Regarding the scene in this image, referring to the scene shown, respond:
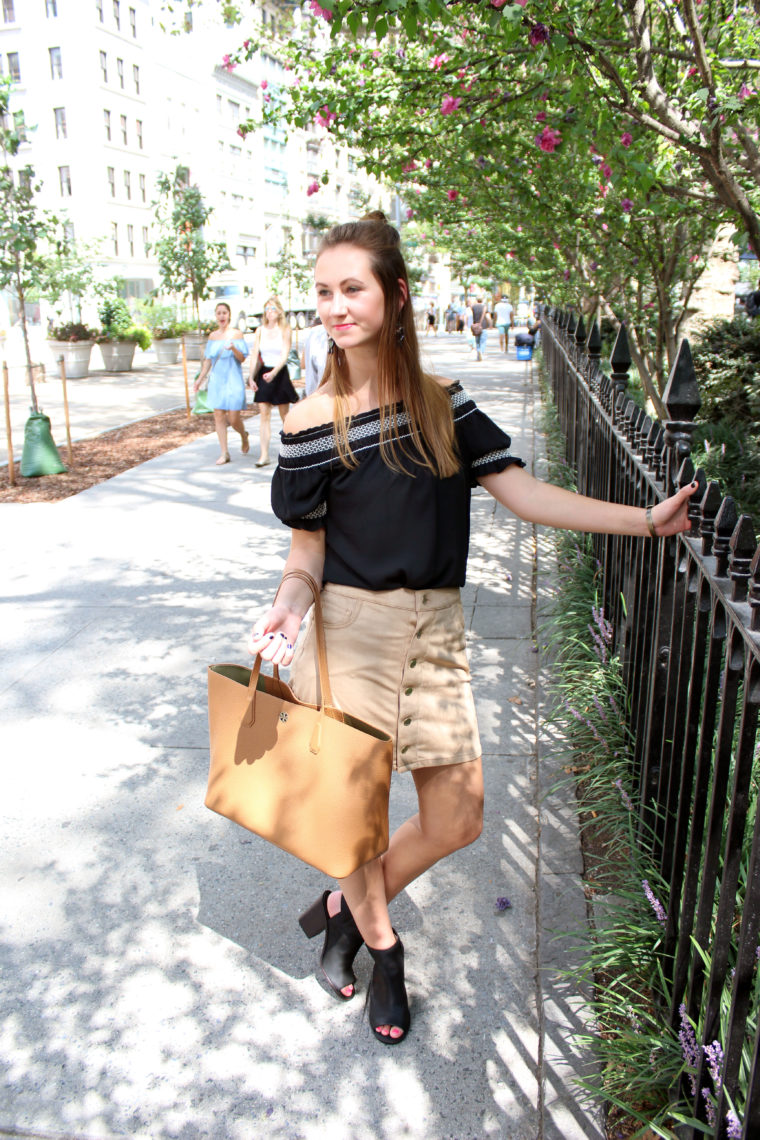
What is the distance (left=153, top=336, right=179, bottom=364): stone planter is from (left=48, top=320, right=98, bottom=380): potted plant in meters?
2.77

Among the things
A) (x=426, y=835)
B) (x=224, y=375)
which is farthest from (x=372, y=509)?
(x=224, y=375)

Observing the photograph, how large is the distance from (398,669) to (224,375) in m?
8.44

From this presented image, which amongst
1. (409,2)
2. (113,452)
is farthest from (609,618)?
(113,452)

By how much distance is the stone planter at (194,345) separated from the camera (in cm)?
2767

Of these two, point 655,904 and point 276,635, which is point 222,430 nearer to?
point 276,635

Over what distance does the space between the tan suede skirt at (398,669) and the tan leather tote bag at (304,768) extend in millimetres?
65

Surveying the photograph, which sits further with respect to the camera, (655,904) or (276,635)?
(655,904)

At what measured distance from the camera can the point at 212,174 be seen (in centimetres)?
5884

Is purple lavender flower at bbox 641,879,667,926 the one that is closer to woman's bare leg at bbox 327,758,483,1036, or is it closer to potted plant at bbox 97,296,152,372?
woman's bare leg at bbox 327,758,483,1036

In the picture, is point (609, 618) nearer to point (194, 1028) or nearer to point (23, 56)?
point (194, 1028)

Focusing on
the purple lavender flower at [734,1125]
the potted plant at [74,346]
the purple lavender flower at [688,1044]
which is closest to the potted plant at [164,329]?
the potted plant at [74,346]

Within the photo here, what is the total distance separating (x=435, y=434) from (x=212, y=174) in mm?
62068

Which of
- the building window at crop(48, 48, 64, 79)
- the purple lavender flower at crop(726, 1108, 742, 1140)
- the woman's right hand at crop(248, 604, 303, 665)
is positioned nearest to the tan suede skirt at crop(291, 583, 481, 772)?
the woman's right hand at crop(248, 604, 303, 665)

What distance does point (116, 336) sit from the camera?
24.3 metres
